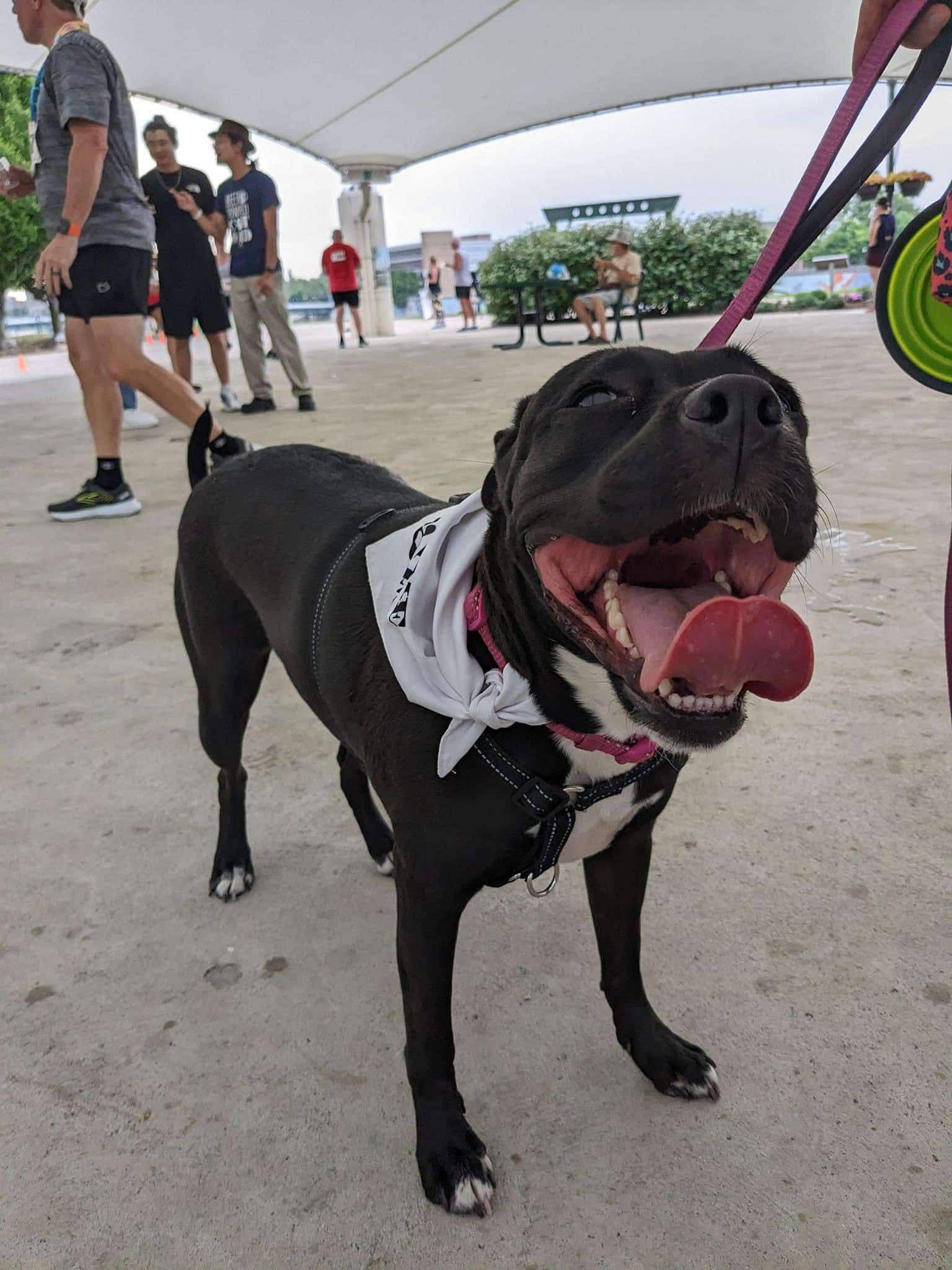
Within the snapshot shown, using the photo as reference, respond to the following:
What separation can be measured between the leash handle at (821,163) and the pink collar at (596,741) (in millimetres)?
567

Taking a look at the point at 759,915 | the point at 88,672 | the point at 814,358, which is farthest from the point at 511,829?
the point at 814,358

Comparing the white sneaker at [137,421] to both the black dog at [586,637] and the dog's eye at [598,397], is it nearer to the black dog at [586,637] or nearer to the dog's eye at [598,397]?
the black dog at [586,637]

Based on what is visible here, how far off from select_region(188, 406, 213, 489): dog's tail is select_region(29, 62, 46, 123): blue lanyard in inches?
105

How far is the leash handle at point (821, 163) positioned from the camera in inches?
53.9

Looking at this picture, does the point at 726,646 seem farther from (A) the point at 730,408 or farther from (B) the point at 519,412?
(B) the point at 519,412

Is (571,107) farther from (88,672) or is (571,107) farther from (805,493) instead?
(805,493)

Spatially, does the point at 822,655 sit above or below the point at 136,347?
below

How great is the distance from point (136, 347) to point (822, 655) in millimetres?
3506

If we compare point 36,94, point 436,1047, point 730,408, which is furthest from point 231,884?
point 36,94

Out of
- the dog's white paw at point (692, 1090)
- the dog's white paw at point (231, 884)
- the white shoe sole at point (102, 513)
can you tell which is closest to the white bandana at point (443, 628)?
the dog's white paw at point (692, 1090)

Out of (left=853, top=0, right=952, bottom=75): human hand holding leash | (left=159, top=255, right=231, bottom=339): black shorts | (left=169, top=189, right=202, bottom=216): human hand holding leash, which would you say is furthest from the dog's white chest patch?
(left=169, top=189, right=202, bottom=216): human hand holding leash

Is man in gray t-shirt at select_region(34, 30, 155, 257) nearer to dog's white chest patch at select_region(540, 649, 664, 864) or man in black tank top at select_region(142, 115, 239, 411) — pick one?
man in black tank top at select_region(142, 115, 239, 411)

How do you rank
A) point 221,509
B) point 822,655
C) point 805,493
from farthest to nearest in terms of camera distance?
point 822,655 → point 221,509 → point 805,493

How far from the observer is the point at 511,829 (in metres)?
1.27
